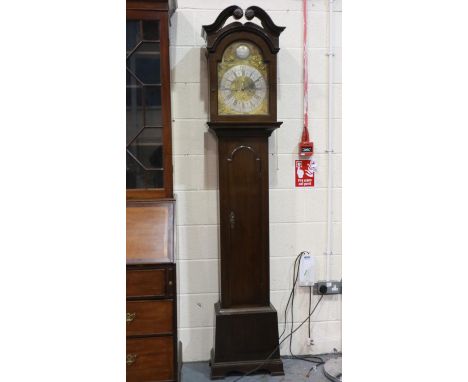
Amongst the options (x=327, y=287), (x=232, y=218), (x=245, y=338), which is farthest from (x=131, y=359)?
(x=327, y=287)

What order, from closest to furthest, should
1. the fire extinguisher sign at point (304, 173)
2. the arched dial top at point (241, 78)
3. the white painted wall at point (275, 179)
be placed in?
the arched dial top at point (241, 78), the white painted wall at point (275, 179), the fire extinguisher sign at point (304, 173)

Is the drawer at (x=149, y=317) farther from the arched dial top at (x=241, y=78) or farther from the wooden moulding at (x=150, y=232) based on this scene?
the arched dial top at (x=241, y=78)

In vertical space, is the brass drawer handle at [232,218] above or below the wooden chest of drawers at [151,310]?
above

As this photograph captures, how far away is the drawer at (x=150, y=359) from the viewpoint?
72.1 inches

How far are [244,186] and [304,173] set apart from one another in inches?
16.9

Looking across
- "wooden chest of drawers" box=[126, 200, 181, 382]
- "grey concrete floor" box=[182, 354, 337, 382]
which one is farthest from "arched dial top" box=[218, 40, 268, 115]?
"grey concrete floor" box=[182, 354, 337, 382]

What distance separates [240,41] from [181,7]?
429 millimetres

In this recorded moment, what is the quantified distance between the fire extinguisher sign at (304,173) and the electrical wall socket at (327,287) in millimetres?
583

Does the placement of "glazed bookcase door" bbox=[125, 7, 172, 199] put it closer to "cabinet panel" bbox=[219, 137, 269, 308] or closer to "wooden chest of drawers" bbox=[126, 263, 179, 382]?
"cabinet panel" bbox=[219, 137, 269, 308]

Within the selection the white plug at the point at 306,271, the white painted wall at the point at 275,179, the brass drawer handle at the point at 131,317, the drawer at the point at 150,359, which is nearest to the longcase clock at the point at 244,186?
the white painted wall at the point at 275,179

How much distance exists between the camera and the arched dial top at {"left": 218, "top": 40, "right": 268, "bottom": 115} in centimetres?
223

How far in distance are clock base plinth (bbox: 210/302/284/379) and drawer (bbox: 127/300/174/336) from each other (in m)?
0.50
